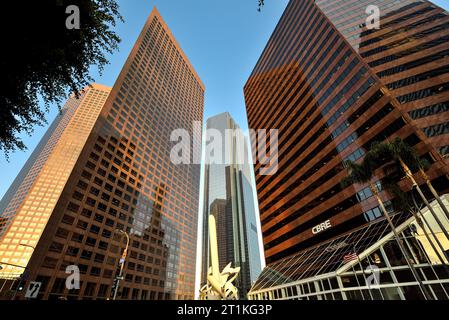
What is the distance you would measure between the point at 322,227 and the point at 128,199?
6021 cm

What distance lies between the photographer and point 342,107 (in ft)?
154

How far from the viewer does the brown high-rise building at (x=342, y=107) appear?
1383 inches

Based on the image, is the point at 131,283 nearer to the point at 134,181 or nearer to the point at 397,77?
the point at 134,181

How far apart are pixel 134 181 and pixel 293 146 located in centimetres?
5540

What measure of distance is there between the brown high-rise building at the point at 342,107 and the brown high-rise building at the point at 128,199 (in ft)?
139

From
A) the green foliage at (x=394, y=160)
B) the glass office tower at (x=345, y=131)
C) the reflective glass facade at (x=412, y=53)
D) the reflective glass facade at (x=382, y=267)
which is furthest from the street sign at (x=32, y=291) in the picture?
the reflective glass facade at (x=412, y=53)

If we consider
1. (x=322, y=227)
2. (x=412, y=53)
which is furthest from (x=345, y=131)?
(x=322, y=227)

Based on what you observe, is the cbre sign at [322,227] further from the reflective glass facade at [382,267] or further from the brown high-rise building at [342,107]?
the reflective glass facade at [382,267]

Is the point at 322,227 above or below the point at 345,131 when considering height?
below

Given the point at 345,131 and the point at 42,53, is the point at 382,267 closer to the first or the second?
the point at 345,131

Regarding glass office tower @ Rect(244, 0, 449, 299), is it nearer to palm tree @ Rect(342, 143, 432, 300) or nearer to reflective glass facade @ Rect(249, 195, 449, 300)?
reflective glass facade @ Rect(249, 195, 449, 300)

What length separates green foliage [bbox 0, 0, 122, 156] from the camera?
938cm
